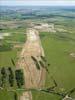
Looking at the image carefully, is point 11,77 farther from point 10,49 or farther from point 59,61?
point 59,61

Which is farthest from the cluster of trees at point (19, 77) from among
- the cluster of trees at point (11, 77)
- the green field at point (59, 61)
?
the green field at point (59, 61)

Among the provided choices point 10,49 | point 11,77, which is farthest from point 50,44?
point 11,77

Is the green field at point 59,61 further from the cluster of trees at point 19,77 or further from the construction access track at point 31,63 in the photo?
the cluster of trees at point 19,77

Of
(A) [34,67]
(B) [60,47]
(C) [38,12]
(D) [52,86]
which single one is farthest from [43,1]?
(D) [52,86]

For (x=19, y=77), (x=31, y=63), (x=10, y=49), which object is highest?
(x=10, y=49)

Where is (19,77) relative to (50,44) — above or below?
below

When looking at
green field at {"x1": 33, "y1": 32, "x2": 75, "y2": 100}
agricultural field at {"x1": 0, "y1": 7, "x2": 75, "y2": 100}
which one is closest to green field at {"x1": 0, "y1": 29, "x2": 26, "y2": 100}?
agricultural field at {"x1": 0, "y1": 7, "x2": 75, "y2": 100}
